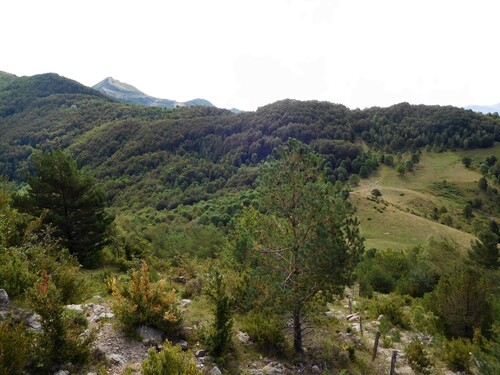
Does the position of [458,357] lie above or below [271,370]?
below

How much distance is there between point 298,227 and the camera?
10.6 m

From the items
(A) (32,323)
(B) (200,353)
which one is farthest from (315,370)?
→ (A) (32,323)

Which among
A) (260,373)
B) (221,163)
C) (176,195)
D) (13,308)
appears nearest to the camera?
(13,308)

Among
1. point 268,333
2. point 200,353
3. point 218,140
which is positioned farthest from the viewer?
point 218,140

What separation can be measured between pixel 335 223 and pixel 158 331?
6286 mm

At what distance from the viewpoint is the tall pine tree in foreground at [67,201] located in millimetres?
18031

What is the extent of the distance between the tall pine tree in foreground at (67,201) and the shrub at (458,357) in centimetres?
1801

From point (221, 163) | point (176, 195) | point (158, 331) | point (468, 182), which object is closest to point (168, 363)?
point (158, 331)

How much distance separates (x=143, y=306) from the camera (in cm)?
959

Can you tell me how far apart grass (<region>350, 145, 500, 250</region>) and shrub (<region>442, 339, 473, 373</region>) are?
36.6 metres

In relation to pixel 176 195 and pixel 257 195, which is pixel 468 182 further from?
pixel 257 195

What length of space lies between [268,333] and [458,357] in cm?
720

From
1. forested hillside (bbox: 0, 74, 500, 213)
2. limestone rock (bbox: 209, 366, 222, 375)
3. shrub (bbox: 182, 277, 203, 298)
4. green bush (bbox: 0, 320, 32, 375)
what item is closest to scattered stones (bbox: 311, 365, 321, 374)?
limestone rock (bbox: 209, 366, 222, 375)

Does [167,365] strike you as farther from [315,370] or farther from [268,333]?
[315,370]
